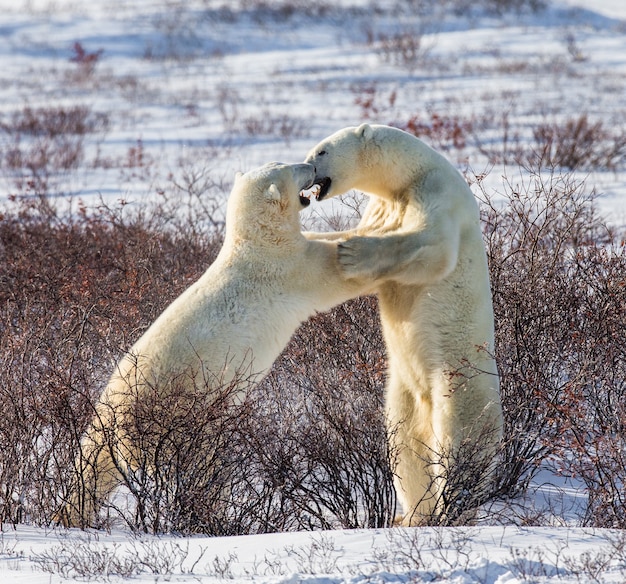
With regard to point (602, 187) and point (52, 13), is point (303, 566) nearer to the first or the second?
point (602, 187)

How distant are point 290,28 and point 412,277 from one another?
24.7 m

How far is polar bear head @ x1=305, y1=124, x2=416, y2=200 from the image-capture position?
360cm

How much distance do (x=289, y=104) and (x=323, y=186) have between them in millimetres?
11398

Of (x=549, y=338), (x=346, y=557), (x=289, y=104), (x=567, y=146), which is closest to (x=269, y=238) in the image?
(x=346, y=557)

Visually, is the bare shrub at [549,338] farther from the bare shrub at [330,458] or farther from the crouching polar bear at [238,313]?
the crouching polar bear at [238,313]

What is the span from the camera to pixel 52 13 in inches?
1210

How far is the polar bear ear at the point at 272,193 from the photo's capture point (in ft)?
11.5

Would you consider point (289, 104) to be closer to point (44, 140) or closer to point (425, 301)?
point (44, 140)

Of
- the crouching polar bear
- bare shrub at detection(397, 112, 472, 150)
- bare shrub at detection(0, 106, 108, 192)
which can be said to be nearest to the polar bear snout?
the crouching polar bear

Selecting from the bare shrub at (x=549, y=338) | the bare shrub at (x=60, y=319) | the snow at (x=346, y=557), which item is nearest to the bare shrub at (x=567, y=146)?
the bare shrub at (x=60, y=319)

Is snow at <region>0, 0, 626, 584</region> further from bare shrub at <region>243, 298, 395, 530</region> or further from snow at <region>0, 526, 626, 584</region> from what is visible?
bare shrub at <region>243, 298, 395, 530</region>

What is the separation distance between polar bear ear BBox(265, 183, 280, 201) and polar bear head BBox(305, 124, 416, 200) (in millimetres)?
260

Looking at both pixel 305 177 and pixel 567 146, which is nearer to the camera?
pixel 305 177

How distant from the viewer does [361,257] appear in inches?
133
